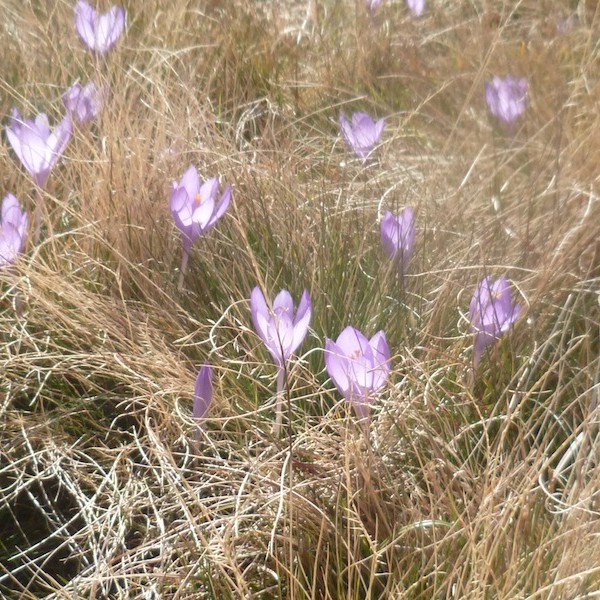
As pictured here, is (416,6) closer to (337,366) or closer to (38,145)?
(38,145)

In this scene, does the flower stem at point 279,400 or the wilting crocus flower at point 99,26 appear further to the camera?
the wilting crocus flower at point 99,26

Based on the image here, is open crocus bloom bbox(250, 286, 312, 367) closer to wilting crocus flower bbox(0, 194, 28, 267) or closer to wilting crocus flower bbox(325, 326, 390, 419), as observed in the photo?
wilting crocus flower bbox(325, 326, 390, 419)

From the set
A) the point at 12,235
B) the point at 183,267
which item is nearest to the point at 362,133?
the point at 183,267

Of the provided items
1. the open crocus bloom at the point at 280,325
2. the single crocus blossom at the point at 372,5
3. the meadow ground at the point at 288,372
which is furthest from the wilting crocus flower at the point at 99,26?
the open crocus bloom at the point at 280,325

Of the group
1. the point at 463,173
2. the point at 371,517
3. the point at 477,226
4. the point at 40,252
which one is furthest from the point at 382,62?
the point at 371,517

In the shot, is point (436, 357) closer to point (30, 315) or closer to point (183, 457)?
point (183, 457)

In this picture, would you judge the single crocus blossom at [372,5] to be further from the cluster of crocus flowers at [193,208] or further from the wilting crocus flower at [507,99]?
the cluster of crocus flowers at [193,208]
